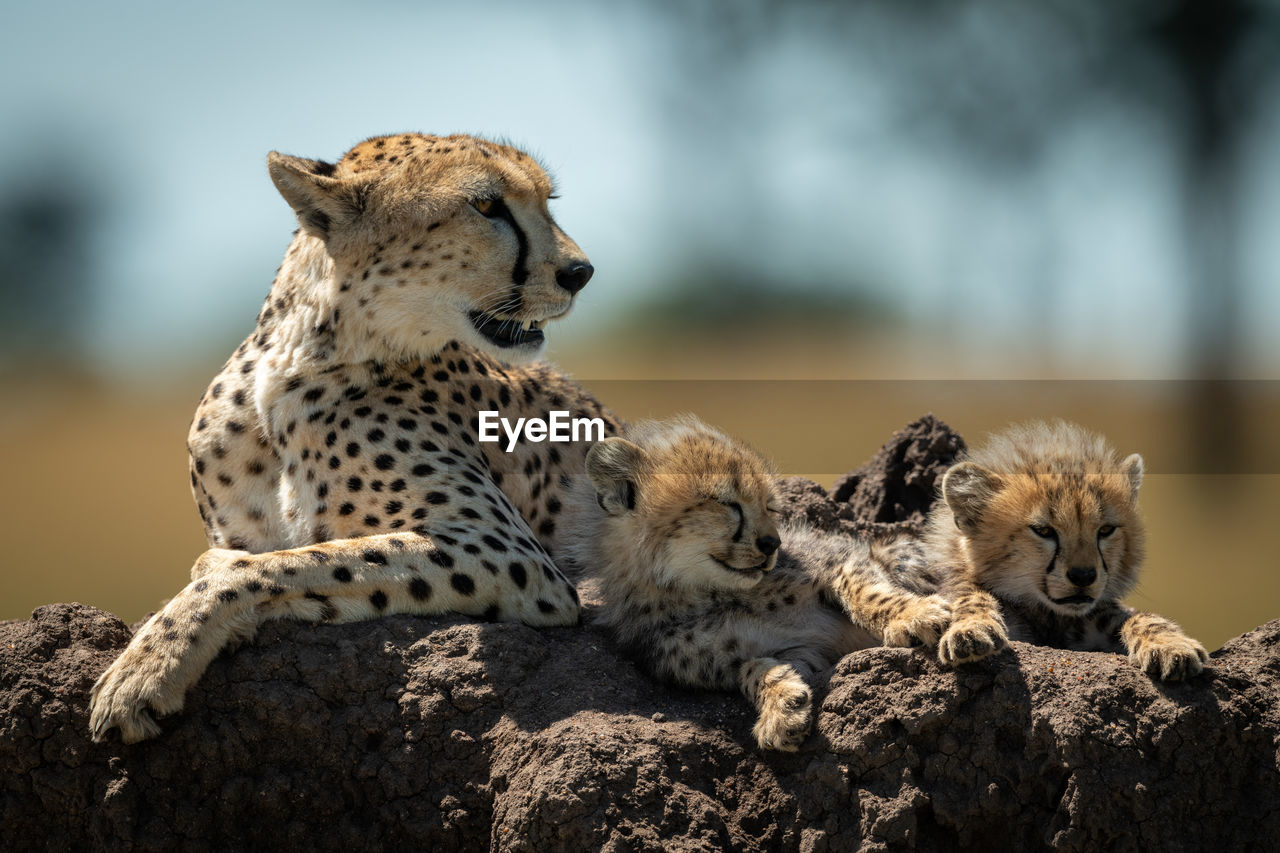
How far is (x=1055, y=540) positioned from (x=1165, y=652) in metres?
0.45

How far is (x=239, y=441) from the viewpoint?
3.79 m

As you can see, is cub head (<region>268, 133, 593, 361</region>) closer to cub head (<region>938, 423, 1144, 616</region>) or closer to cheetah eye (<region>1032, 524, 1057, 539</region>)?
cub head (<region>938, 423, 1144, 616</region>)

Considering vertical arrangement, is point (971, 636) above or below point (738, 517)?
below

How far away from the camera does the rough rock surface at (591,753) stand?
264 cm

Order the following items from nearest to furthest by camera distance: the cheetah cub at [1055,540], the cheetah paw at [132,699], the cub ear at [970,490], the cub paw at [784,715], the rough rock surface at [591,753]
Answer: the rough rock surface at [591,753] → the cub paw at [784,715] → the cheetah paw at [132,699] → the cheetah cub at [1055,540] → the cub ear at [970,490]

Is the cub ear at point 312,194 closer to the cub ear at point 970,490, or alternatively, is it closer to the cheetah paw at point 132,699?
the cheetah paw at point 132,699

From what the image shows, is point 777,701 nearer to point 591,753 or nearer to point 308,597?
point 591,753

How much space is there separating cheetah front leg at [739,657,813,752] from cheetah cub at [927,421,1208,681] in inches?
25.8

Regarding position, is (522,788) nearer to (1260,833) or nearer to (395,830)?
(395,830)

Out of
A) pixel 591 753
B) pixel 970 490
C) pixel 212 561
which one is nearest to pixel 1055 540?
pixel 970 490

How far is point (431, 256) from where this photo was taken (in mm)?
3668

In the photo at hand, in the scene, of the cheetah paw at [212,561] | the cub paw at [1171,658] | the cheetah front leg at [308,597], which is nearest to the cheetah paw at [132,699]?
the cheetah front leg at [308,597]

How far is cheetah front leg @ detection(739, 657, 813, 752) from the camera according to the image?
2.77 metres

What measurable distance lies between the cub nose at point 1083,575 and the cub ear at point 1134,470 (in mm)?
417
